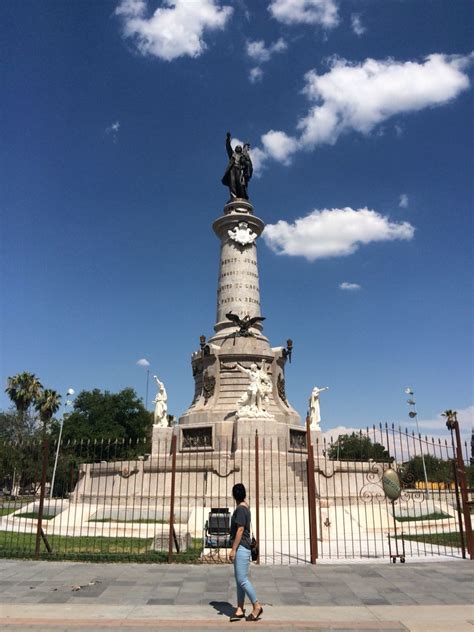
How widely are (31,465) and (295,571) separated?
27783 mm

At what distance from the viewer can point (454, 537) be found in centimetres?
1516

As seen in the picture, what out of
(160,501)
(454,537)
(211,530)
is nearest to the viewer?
(211,530)

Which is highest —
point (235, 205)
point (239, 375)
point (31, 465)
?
point (235, 205)

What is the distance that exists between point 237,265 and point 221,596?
79.9ft

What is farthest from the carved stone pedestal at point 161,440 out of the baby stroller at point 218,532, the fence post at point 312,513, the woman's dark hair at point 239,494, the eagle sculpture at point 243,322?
the woman's dark hair at point 239,494

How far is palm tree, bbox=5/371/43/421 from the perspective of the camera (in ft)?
173

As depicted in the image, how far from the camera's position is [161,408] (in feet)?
93.4

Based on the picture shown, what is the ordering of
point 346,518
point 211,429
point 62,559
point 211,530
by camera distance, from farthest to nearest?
point 211,429 → point 346,518 → point 211,530 → point 62,559

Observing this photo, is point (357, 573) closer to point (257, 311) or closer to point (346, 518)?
point (346, 518)

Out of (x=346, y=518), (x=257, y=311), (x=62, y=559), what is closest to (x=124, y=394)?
(x=257, y=311)

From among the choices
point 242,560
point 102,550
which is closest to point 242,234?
point 102,550

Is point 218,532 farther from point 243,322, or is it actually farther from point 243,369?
point 243,322

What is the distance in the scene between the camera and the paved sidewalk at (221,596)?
21.7ft

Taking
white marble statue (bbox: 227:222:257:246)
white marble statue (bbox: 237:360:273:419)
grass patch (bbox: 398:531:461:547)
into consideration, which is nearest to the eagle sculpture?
white marble statue (bbox: 237:360:273:419)
